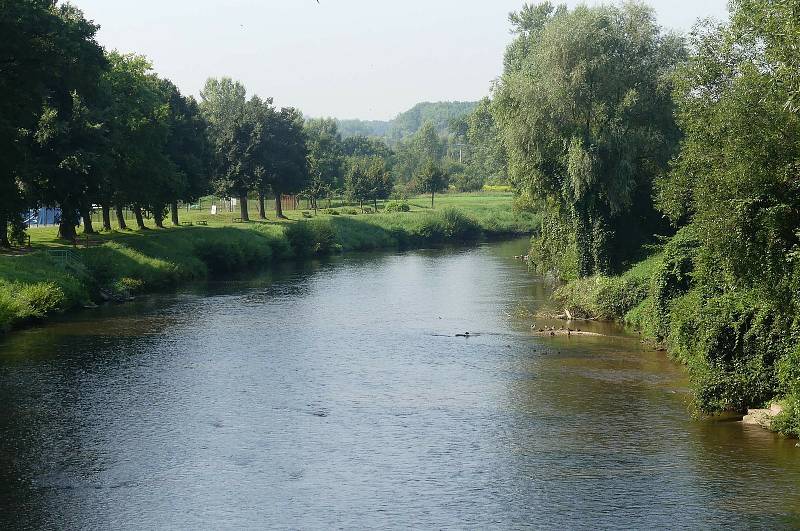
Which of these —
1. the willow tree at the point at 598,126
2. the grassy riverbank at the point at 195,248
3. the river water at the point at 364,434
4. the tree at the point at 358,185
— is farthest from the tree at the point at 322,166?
the river water at the point at 364,434

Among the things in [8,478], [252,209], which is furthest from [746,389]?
[252,209]

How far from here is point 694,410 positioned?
30516mm

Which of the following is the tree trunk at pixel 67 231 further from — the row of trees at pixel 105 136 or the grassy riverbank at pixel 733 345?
the grassy riverbank at pixel 733 345

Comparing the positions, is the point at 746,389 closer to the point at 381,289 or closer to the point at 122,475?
the point at 122,475

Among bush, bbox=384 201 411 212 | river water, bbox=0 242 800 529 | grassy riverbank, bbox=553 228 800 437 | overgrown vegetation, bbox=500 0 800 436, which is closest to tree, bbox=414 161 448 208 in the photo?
bush, bbox=384 201 411 212

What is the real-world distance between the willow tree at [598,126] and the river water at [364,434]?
325 inches

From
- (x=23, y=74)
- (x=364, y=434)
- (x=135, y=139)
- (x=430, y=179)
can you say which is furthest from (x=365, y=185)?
(x=364, y=434)

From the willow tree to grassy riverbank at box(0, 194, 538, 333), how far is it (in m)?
27.5

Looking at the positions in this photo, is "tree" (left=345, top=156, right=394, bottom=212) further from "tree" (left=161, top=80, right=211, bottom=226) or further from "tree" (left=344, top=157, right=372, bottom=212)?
"tree" (left=161, top=80, right=211, bottom=226)

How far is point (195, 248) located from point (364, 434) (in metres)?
48.6

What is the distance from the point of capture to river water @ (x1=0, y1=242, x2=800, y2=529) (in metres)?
23.0

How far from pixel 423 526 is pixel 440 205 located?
10839 centimetres

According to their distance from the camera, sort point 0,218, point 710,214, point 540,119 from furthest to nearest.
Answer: point 540,119, point 0,218, point 710,214

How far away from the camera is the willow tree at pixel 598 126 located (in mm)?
50281
